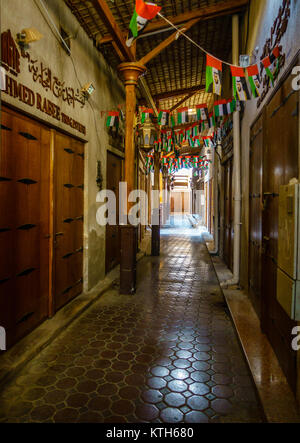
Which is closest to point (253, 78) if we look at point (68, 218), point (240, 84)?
point (240, 84)

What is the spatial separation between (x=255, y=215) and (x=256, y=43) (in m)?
2.79

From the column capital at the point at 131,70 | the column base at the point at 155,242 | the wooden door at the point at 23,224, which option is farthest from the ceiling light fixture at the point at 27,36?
the column base at the point at 155,242

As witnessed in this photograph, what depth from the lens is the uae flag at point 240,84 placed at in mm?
3973

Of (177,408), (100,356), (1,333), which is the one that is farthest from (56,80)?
(177,408)

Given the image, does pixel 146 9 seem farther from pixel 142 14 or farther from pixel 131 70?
pixel 131 70

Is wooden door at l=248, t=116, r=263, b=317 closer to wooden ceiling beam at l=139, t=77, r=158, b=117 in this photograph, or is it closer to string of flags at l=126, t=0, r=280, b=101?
string of flags at l=126, t=0, r=280, b=101

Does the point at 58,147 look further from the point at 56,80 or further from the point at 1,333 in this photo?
the point at 1,333

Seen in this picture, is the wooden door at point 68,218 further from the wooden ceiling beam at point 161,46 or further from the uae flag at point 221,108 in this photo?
the uae flag at point 221,108

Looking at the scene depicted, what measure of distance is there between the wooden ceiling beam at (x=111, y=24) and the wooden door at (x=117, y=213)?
2.13m

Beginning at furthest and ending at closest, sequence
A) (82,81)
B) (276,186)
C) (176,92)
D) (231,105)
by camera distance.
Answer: (176,92), (231,105), (82,81), (276,186)

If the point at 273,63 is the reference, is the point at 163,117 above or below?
above

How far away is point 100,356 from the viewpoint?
3330 mm

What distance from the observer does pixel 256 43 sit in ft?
15.8

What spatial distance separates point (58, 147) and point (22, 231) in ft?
4.73
